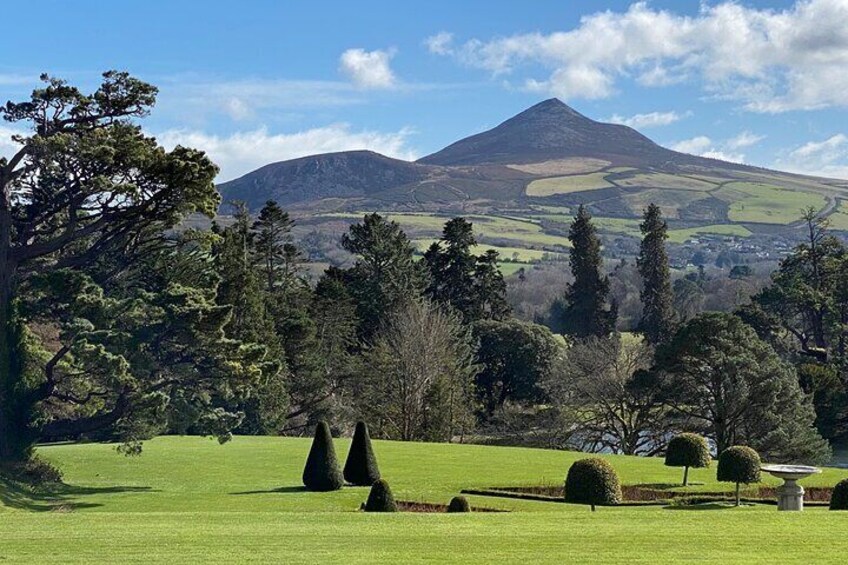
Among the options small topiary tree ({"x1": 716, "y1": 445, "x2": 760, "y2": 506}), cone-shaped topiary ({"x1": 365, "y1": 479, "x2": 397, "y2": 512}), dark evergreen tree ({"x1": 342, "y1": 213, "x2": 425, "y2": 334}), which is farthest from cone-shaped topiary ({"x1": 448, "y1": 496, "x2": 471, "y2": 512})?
dark evergreen tree ({"x1": 342, "y1": 213, "x2": 425, "y2": 334})

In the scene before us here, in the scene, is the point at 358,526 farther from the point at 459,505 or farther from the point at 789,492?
the point at 789,492

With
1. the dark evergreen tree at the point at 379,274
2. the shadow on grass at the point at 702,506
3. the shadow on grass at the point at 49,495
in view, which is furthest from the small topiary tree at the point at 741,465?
the dark evergreen tree at the point at 379,274

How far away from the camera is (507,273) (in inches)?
6255

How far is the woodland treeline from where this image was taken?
122 feet

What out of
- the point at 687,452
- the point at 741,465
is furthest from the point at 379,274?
the point at 741,465

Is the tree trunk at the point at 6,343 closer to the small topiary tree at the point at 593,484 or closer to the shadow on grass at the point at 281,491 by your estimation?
the shadow on grass at the point at 281,491

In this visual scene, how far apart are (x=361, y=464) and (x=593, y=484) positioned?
40.0 ft

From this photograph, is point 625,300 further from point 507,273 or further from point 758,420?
point 758,420

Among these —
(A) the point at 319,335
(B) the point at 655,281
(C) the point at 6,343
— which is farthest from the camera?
(B) the point at 655,281

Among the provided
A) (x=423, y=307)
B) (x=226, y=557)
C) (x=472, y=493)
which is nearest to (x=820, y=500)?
(x=472, y=493)

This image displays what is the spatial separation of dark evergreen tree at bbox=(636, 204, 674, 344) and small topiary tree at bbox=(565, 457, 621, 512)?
52666 millimetres

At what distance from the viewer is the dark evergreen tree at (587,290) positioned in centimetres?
8300

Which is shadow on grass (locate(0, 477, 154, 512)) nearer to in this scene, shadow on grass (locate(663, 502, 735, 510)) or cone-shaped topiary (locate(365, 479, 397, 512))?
cone-shaped topiary (locate(365, 479, 397, 512))

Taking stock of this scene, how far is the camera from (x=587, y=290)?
83562mm
